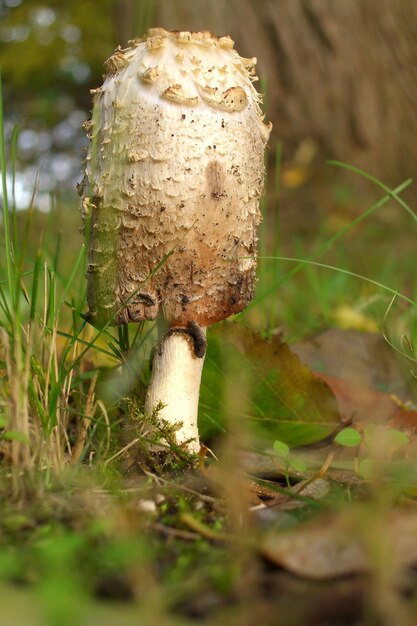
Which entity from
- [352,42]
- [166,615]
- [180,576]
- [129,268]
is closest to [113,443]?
[129,268]

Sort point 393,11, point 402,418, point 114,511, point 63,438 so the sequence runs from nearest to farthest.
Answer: point 114,511
point 63,438
point 402,418
point 393,11

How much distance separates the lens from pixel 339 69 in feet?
18.2

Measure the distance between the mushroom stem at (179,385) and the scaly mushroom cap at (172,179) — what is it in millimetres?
92

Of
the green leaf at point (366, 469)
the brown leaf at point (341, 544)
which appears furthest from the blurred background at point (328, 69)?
the brown leaf at point (341, 544)

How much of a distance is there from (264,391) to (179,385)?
11.8 inches

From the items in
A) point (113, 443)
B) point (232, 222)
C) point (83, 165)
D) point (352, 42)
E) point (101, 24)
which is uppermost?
point (101, 24)

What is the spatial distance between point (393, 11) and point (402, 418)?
407 cm

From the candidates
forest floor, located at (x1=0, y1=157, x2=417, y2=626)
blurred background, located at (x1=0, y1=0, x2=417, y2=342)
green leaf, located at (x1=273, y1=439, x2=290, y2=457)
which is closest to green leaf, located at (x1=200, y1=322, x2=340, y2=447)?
forest floor, located at (x1=0, y1=157, x2=417, y2=626)

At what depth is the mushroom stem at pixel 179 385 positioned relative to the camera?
6.77 ft

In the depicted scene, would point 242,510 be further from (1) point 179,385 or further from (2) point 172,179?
(2) point 172,179

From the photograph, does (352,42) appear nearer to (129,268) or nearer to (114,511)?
(129,268)

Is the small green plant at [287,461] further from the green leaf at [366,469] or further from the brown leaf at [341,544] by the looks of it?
the brown leaf at [341,544]

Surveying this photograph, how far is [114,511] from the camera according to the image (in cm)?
146

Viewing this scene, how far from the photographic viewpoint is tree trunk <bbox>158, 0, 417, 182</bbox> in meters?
5.34
